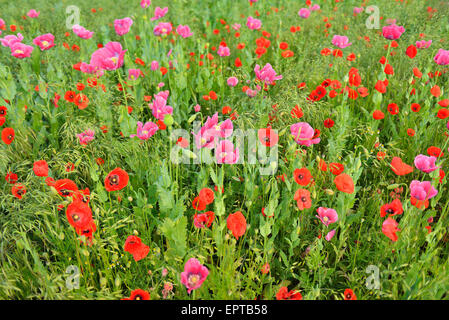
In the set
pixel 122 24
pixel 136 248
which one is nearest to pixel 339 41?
pixel 122 24

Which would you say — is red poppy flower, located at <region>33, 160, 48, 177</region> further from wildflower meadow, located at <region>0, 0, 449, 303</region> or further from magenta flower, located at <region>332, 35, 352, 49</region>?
magenta flower, located at <region>332, 35, 352, 49</region>

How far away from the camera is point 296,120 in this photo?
1970 millimetres

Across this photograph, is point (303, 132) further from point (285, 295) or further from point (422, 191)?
point (285, 295)

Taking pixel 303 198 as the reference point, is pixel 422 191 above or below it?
above

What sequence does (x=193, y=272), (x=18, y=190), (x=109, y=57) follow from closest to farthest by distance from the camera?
(x=193, y=272), (x=18, y=190), (x=109, y=57)

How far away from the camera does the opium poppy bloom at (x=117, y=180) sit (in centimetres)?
125

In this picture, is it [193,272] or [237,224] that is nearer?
[193,272]

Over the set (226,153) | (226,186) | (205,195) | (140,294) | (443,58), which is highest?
(443,58)

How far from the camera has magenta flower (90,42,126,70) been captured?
174cm

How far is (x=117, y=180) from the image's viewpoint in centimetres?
128

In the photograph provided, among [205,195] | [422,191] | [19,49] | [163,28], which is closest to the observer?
[422,191]

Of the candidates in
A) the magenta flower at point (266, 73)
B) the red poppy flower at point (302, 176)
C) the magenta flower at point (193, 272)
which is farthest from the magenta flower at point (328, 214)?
the magenta flower at point (266, 73)

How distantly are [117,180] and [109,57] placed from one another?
869 millimetres
